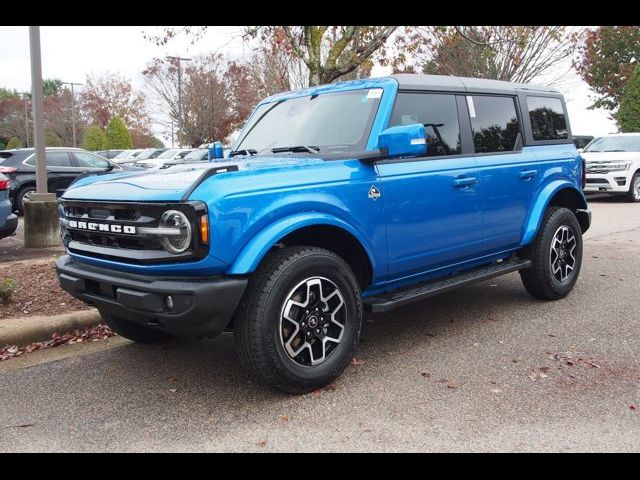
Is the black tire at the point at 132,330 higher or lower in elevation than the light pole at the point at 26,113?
lower

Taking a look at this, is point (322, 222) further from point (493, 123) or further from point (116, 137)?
point (116, 137)

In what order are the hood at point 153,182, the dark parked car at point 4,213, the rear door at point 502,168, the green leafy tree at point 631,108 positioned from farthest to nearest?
the green leafy tree at point 631,108
the dark parked car at point 4,213
the rear door at point 502,168
the hood at point 153,182

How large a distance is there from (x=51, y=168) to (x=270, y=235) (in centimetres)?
1158

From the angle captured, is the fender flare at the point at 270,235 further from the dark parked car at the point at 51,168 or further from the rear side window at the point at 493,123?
the dark parked car at the point at 51,168

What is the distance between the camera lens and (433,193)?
4457mm

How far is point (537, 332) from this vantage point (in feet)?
16.0

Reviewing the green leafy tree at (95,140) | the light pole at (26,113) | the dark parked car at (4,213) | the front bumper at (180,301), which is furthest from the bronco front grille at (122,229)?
the light pole at (26,113)

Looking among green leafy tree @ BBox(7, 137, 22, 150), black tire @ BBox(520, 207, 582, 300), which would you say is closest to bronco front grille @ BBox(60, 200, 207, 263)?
black tire @ BBox(520, 207, 582, 300)

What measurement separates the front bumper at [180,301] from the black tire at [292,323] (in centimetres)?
14

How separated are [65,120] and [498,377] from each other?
55.9 metres

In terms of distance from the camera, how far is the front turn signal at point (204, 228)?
327cm

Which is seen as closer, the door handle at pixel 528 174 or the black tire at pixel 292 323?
the black tire at pixel 292 323

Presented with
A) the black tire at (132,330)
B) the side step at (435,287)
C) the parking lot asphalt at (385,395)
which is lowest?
the parking lot asphalt at (385,395)
